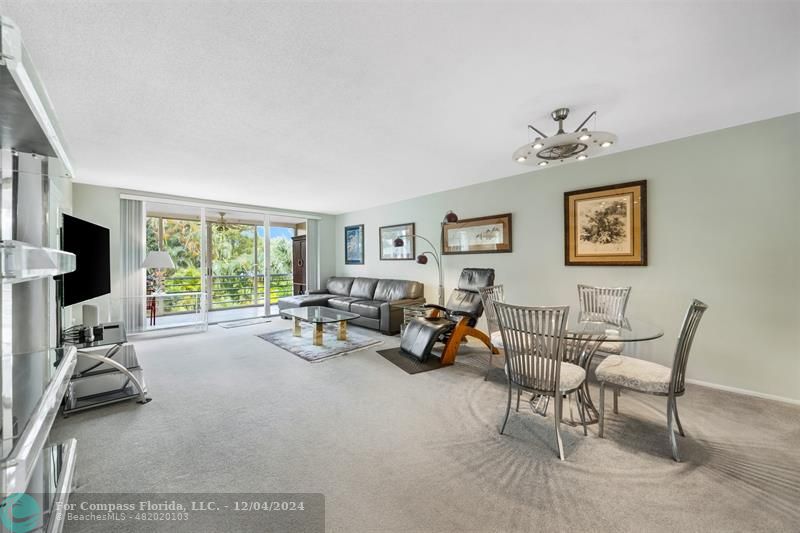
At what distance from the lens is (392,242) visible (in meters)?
6.43

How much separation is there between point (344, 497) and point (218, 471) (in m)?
0.81

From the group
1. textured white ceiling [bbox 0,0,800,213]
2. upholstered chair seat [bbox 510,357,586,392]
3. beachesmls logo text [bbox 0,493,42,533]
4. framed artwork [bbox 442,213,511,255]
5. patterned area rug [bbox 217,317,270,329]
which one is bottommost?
patterned area rug [bbox 217,317,270,329]

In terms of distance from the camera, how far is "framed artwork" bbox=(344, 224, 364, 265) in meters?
7.24

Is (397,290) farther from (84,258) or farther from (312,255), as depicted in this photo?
(84,258)

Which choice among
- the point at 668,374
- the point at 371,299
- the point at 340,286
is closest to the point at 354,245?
the point at 340,286

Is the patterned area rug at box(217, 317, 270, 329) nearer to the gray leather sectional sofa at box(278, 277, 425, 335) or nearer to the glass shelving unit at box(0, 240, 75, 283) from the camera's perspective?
the gray leather sectional sofa at box(278, 277, 425, 335)

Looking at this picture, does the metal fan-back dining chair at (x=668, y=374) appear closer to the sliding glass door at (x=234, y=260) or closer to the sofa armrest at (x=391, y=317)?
the sofa armrest at (x=391, y=317)

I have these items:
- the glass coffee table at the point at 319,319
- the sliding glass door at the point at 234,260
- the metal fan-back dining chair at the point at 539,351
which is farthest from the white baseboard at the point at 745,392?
the sliding glass door at the point at 234,260

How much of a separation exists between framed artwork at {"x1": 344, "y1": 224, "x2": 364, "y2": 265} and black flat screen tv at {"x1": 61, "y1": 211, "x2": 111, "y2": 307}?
4.72 m

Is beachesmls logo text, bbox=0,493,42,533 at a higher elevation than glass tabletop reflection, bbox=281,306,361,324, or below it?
higher

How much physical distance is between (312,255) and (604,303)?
622 centimetres

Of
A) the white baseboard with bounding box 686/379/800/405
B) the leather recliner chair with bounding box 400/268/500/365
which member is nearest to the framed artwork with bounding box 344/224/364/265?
the leather recliner chair with bounding box 400/268/500/365

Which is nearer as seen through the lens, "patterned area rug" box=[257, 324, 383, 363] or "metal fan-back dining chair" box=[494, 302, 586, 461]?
"metal fan-back dining chair" box=[494, 302, 586, 461]

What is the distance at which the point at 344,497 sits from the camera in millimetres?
1630
